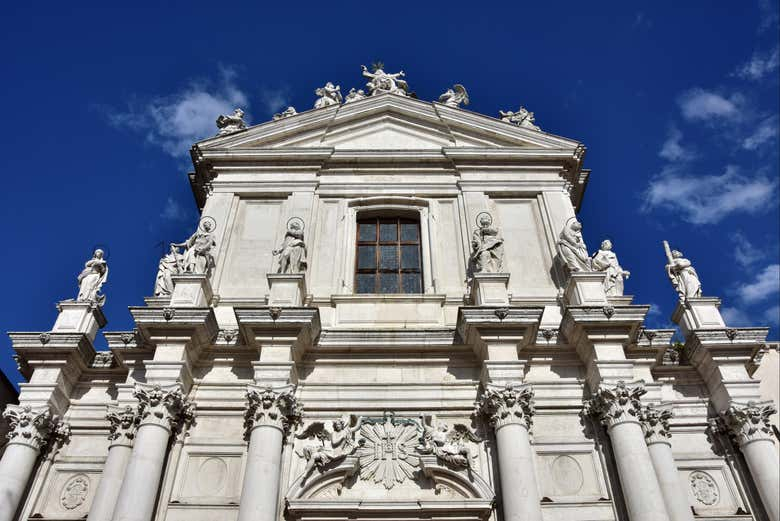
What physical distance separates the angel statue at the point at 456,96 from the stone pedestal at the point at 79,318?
10.8 meters

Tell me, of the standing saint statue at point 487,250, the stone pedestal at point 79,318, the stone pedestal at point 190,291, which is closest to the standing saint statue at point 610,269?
the standing saint statue at point 487,250

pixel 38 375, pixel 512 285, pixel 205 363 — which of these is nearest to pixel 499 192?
pixel 512 285

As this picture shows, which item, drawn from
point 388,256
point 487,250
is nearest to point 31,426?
point 388,256

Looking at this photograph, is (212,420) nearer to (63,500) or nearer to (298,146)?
(63,500)

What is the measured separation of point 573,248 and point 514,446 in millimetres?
4606

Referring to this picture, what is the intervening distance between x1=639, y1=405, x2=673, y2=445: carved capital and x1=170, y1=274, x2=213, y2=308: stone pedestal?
7837 millimetres

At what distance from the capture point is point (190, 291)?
12.4m

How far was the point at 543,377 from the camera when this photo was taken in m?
11.8

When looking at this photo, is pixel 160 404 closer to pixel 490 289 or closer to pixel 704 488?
pixel 490 289

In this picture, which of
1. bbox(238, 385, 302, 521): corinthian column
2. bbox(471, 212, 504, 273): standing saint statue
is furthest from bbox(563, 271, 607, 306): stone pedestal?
bbox(238, 385, 302, 521): corinthian column

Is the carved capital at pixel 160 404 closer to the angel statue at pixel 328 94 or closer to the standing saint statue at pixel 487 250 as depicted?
the standing saint statue at pixel 487 250

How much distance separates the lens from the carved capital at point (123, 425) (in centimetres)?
1082

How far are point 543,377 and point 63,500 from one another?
822 cm

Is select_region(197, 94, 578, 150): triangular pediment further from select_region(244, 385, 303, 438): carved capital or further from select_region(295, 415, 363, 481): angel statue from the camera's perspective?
select_region(295, 415, 363, 481): angel statue
